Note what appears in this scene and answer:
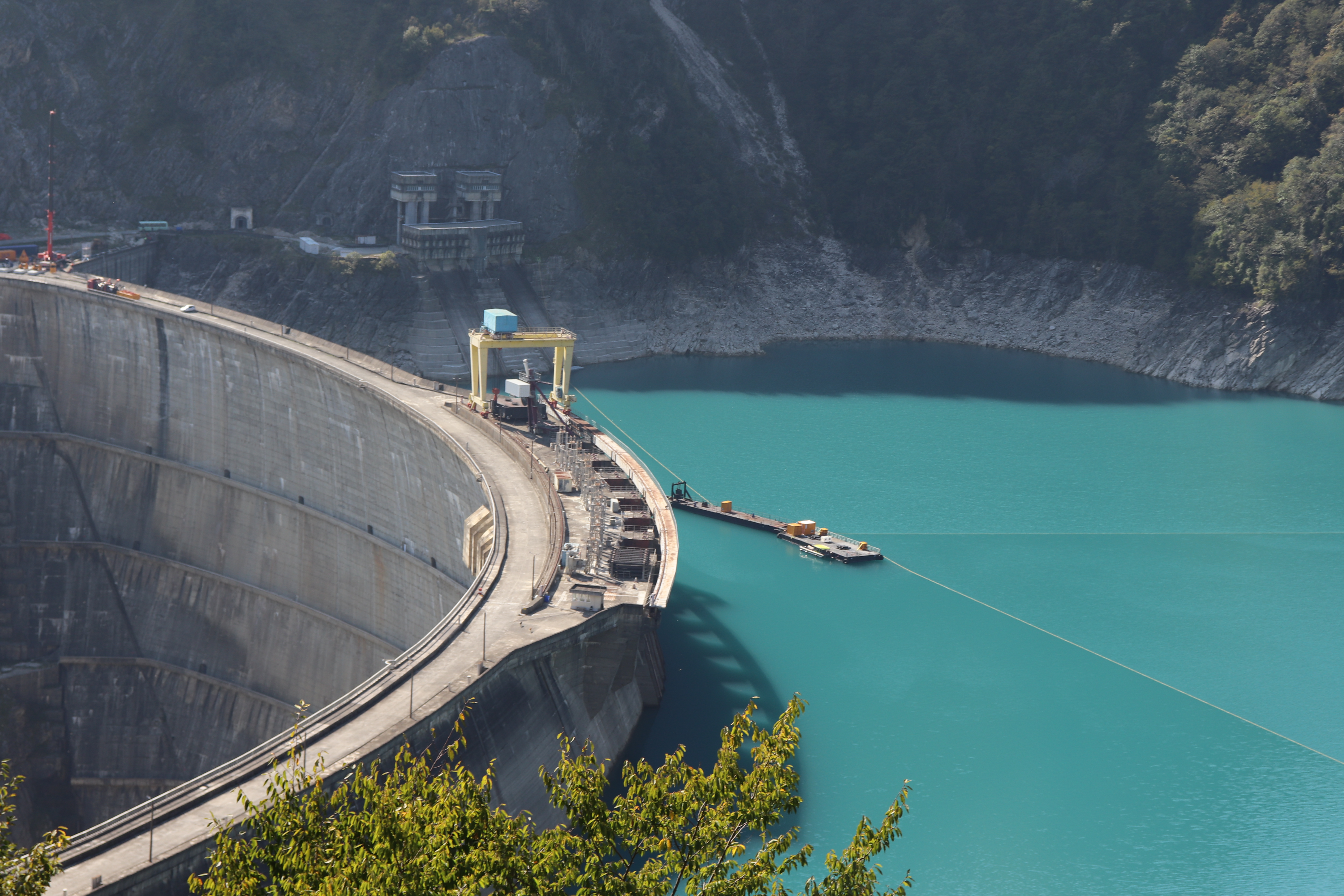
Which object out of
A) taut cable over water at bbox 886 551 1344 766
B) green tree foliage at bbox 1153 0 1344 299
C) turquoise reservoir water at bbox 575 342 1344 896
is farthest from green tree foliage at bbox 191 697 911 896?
green tree foliage at bbox 1153 0 1344 299

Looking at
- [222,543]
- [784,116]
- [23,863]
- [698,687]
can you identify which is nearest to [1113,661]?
[698,687]

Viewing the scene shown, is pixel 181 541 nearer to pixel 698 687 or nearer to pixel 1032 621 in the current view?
pixel 698 687

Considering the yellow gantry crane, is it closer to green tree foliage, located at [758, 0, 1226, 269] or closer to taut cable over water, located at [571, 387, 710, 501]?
taut cable over water, located at [571, 387, 710, 501]

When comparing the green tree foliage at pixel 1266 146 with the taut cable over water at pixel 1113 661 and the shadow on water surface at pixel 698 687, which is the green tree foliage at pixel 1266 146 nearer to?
the taut cable over water at pixel 1113 661

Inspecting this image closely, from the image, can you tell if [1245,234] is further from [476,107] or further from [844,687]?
[844,687]

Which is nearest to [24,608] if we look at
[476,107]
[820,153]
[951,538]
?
[951,538]

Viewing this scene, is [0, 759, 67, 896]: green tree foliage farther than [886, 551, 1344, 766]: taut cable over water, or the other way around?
[886, 551, 1344, 766]: taut cable over water
